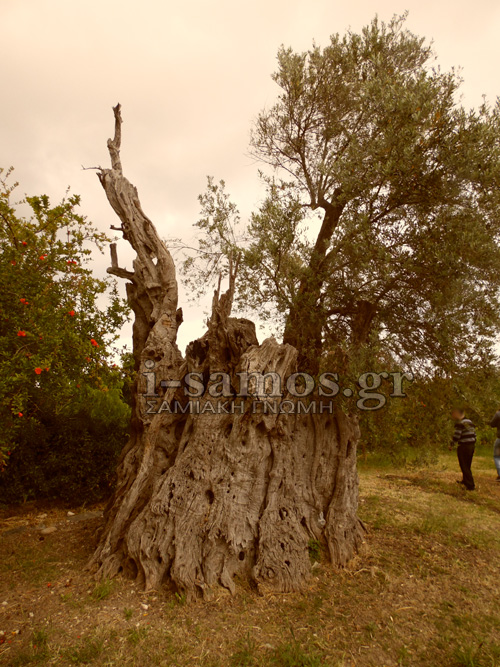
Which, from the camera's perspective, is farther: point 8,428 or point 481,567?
point 481,567

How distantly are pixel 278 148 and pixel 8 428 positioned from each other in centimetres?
752

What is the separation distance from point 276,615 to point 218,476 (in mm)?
1817

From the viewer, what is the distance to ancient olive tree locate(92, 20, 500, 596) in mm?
5520

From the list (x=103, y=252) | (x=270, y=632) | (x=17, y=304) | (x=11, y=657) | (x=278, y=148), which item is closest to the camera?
(x=11, y=657)

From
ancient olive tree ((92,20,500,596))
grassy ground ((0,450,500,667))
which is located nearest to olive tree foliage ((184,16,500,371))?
ancient olive tree ((92,20,500,596))

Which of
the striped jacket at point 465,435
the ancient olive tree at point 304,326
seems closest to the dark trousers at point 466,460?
the striped jacket at point 465,435

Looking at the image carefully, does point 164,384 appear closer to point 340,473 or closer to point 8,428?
point 8,428

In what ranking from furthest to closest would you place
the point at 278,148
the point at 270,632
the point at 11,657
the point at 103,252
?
the point at 278,148, the point at 103,252, the point at 270,632, the point at 11,657

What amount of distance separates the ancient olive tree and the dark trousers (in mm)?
4628

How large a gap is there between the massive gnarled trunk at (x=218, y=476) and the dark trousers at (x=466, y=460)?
480 cm

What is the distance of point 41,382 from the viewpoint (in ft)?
19.4

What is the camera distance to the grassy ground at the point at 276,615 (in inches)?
157

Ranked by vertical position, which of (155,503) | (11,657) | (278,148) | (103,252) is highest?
(278,148)

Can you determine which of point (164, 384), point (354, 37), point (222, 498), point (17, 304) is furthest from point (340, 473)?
point (354, 37)
